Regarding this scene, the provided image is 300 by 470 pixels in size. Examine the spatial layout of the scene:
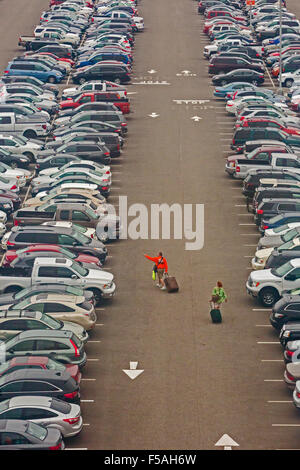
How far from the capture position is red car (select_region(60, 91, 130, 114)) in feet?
230

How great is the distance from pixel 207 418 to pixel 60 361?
17.8 ft

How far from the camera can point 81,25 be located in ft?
314

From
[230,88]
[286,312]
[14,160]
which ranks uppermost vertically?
[230,88]

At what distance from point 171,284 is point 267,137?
60.5ft

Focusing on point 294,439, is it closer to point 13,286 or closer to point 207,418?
point 207,418

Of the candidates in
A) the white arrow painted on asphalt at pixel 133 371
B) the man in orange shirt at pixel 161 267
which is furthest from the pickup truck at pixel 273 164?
the white arrow painted on asphalt at pixel 133 371

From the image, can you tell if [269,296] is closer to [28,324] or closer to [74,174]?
[28,324]

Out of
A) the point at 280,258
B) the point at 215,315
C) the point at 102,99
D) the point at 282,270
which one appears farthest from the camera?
the point at 102,99

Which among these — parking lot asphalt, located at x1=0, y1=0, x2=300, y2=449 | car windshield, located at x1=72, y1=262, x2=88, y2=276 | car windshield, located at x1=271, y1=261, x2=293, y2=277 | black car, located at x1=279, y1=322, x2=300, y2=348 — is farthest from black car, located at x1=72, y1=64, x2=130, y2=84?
black car, located at x1=279, y1=322, x2=300, y2=348

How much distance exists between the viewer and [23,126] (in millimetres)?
65875

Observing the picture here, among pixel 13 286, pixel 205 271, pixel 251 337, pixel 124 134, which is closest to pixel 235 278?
pixel 205 271

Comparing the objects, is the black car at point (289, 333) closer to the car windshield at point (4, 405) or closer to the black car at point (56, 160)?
the car windshield at point (4, 405)

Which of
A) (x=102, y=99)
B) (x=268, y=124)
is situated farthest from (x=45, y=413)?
(x=102, y=99)

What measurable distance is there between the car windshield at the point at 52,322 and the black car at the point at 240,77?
39.9 metres
